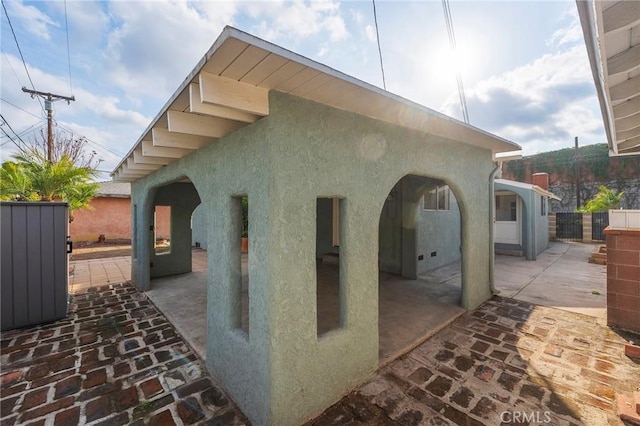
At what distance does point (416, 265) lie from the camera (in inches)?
313

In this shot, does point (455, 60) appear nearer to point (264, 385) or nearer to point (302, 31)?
point (302, 31)

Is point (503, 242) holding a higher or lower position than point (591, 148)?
lower

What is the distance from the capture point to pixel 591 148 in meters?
22.2

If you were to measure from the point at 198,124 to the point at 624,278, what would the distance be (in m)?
7.39

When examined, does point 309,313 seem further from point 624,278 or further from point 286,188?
point 624,278

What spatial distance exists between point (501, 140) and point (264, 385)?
19.5 ft

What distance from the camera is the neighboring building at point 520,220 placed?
36.5ft

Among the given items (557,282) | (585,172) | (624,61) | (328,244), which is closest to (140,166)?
(328,244)

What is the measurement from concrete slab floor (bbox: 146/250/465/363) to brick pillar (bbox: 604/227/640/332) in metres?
2.52

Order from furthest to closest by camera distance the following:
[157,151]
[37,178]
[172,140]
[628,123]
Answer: [37,178] < [628,123] < [157,151] < [172,140]

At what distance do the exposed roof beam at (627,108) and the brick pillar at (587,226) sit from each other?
16.0 m

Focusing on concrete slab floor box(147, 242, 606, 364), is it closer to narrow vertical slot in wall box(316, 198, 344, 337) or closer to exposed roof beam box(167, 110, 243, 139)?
narrow vertical slot in wall box(316, 198, 344, 337)

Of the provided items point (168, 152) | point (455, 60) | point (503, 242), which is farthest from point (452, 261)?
point (168, 152)

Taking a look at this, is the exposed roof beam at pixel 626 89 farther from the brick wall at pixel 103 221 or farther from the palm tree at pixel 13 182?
the brick wall at pixel 103 221
